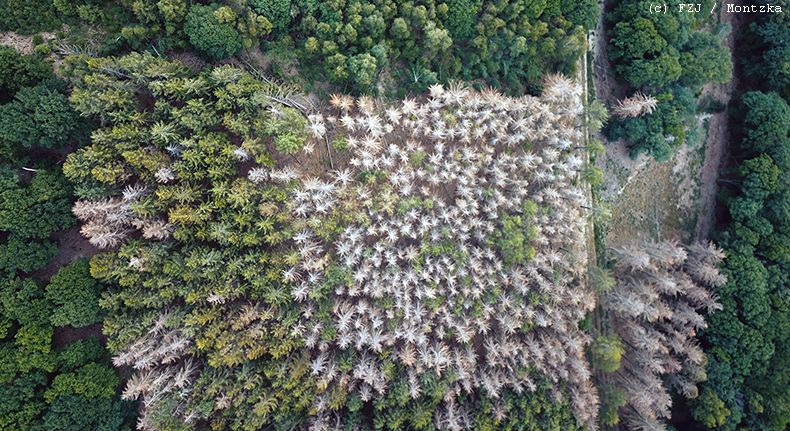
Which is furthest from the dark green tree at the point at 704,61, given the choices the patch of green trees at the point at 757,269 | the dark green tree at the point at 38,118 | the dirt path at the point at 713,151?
the dark green tree at the point at 38,118

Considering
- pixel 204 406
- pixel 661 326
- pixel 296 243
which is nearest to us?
pixel 204 406

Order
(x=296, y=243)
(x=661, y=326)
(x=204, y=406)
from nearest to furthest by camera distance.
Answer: (x=204, y=406) < (x=296, y=243) < (x=661, y=326)

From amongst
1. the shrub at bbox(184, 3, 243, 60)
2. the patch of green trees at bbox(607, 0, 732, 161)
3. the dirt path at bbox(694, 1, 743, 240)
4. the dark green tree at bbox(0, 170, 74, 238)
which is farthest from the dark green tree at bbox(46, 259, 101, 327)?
the dirt path at bbox(694, 1, 743, 240)

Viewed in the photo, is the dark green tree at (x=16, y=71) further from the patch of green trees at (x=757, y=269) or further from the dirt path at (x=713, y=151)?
the dirt path at (x=713, y=151)

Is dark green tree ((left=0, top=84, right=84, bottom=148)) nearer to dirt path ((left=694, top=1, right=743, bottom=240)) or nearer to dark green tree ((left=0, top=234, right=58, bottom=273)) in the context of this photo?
dark green tree ((left=0, top=234, right=58, bottom=273))

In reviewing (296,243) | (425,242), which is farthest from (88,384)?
(425,242)

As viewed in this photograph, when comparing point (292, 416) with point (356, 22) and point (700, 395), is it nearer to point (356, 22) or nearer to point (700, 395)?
point (356, 22)

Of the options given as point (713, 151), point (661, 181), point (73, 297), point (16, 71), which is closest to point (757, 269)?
point (661, 181)
